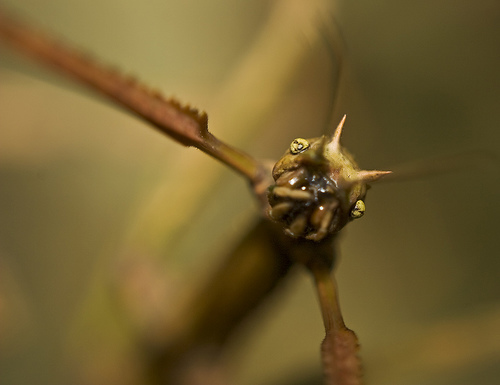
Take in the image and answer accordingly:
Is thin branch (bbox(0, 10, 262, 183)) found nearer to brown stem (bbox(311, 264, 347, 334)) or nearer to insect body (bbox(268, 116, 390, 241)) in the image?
insect body (bbox(268, 116, 390, 241))

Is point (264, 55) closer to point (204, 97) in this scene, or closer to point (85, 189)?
point (204, 97)

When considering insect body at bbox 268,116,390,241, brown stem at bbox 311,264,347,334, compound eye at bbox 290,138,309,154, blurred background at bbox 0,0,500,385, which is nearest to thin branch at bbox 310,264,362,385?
brown stem at bbox 311,264,347,334

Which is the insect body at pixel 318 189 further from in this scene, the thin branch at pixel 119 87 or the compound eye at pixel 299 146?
Answer: the thin branch at pixel 119 87

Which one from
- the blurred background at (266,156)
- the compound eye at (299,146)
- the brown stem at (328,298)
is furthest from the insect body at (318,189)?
the blurred background at (266,156)

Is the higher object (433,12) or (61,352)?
(433,12)

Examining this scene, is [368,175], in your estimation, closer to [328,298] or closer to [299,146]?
[299,146]

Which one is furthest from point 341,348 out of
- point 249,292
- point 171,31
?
point 171,31
